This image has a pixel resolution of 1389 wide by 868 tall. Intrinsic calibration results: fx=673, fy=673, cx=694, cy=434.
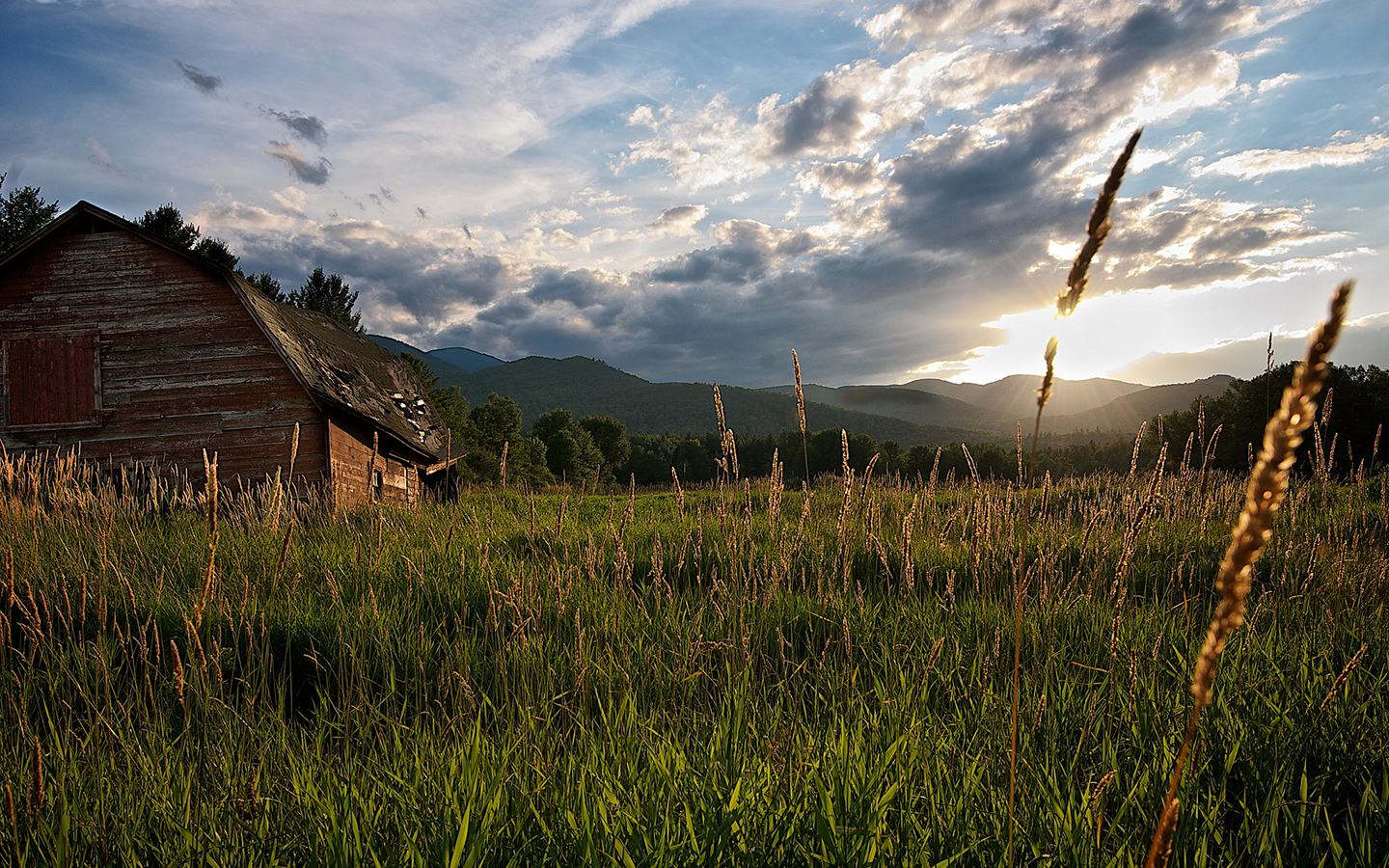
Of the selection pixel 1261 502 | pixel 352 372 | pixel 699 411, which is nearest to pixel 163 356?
pixel 352 372

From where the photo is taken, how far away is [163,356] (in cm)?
1488

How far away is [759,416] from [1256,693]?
6074 inches

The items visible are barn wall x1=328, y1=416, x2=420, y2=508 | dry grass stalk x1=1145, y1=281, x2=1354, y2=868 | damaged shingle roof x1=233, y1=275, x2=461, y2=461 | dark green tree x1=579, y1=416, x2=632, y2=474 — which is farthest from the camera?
dark green tree x1=579, y1=416, x2=632, y2=474

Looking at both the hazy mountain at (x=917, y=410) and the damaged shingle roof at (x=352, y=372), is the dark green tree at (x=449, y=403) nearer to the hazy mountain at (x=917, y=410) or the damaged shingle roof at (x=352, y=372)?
the damaged shingle roof at (x=352, y=372)

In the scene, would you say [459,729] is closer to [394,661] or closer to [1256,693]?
[394,661]

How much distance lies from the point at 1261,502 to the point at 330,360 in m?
20.3

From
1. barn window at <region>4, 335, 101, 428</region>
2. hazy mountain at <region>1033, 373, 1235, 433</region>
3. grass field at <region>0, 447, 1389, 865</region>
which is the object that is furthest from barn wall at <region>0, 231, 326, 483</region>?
hazy mountain at <region>1033, 373, 1235, 433</region>

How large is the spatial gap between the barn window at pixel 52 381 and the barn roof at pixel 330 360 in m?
1.94

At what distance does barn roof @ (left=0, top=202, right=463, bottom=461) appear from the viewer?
14758mm

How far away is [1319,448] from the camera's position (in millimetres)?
4641

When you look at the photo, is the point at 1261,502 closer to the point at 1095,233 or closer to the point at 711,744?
the point at 1095,233

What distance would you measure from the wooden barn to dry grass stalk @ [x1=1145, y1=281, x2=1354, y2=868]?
15935 millimetres

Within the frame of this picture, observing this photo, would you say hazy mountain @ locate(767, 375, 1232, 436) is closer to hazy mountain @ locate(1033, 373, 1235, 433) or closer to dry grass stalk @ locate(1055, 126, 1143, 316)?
hazy mountain @ locate(1033, 373, 1235, 433)

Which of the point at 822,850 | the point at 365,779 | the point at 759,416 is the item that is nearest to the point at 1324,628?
the point at 822,850
